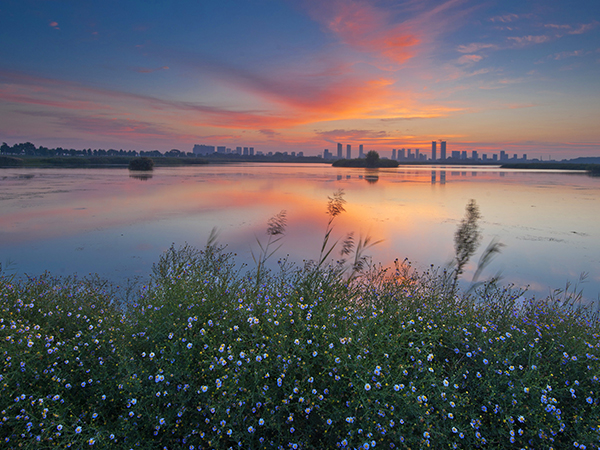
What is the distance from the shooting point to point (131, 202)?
17594 mm

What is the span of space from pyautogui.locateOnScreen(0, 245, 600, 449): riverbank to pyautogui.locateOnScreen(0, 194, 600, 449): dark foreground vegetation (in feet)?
0.06

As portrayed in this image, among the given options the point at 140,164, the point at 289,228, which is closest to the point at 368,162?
the point at 140,164

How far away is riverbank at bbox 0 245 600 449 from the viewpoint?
2664mm

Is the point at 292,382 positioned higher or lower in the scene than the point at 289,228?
lower

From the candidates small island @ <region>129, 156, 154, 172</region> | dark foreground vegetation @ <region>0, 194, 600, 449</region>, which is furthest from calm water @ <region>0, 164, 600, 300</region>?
small island @ <region>129, 156, 154, 172</region>

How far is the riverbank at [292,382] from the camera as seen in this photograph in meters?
2.66

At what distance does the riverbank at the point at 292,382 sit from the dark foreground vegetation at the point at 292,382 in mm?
18

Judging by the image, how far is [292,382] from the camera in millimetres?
2898

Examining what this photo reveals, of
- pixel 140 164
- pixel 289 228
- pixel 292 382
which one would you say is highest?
pixel 140 164

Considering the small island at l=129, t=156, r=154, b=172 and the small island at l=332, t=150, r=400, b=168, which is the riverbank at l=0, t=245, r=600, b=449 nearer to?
the small island at l=129, t=156, r=154, b=172

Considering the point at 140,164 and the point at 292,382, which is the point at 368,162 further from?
the point at 292,382

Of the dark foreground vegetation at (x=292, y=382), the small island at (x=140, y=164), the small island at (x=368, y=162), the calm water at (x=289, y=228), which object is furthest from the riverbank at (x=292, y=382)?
the small island at (x=368, y=162)

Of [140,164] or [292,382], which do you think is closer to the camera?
[292,382]

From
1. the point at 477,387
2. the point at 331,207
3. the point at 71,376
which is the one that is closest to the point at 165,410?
the point at 71,376
